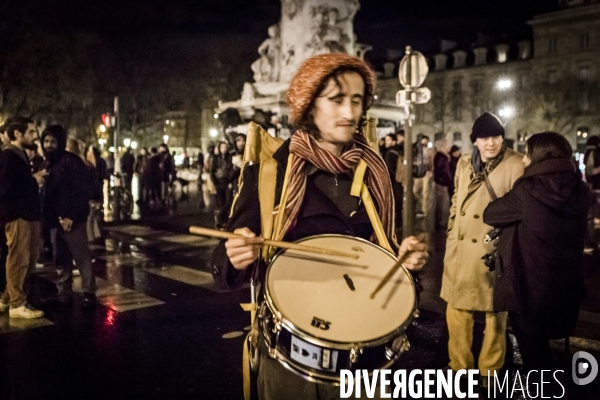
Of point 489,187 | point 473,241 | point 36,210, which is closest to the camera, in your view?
point 489,187

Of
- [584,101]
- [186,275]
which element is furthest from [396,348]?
[584,101]

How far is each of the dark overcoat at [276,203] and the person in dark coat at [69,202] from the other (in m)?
5.42

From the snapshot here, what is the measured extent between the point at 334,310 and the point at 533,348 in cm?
266

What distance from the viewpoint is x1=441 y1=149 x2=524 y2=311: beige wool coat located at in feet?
16.1

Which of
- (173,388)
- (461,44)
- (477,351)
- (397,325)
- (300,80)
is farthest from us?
(461,44)

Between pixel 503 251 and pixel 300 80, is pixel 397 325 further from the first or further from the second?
Result: pixel 503 251

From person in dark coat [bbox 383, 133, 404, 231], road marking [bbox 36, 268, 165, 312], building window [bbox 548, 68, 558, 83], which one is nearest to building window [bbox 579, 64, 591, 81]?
building window [bbox 548, 68, 558, 83]

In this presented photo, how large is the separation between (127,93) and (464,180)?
37061 mm

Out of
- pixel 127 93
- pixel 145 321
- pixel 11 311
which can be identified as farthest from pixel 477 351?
pixel 127 93

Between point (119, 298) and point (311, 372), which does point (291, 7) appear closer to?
point (119, 298)

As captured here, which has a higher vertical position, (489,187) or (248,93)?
(248,93)

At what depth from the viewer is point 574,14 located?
56.7m

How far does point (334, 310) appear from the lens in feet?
7.66

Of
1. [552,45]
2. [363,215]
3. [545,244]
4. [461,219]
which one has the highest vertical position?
[552,45]
